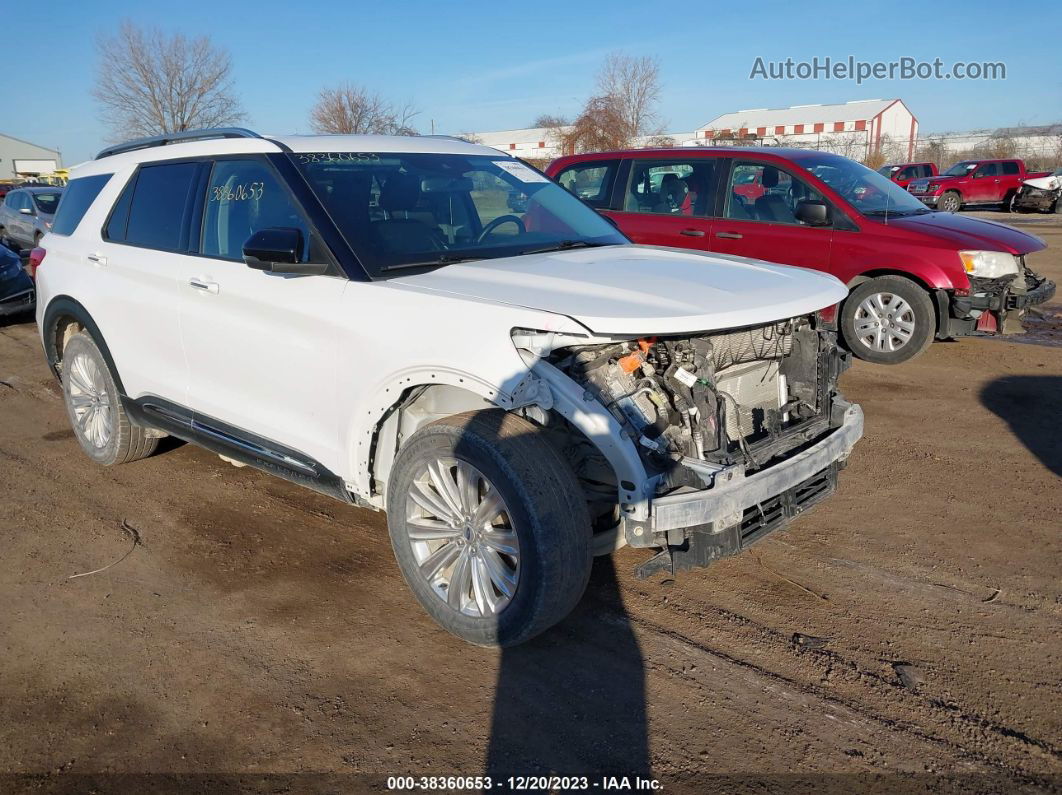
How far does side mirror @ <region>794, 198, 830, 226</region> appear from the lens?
288 inches

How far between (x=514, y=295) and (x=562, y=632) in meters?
1.42

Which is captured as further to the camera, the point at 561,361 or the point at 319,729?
the point at 561,361

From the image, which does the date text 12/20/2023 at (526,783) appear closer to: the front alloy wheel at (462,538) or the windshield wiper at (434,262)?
the front alloy wheel at (462,538)

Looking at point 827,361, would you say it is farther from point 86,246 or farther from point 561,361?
point 86,246

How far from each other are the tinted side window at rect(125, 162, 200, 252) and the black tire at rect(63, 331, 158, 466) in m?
0.86

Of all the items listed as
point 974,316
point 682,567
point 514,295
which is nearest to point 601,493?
point 682,567

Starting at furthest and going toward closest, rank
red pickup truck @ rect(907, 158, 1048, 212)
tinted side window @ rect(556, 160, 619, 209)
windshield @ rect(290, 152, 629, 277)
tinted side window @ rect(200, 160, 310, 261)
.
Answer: red pickup truck @ rect(907, 158, 1048, 212), tinted side window @ rect(556, 160, 619, 209), tinted side window @ rect(200, 160, 310, 261), windshield @ rect(290, 152, 629, 277)

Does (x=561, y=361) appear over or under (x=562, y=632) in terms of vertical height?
over

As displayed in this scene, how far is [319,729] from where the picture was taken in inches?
112

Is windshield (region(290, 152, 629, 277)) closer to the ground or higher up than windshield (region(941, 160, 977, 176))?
closer to the ground

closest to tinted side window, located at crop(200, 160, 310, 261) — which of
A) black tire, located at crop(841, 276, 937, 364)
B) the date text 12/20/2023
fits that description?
the date text 12/20/2023

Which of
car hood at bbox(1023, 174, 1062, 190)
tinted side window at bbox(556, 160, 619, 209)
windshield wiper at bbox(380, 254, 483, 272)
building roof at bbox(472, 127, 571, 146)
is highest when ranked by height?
building roof at bbox(472, 127, 571, 146)

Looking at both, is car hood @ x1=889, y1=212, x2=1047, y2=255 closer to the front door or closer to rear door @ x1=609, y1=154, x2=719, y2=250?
rear door @ x1=609, y1=154, x2=719, y2=250

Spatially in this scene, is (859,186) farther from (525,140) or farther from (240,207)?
(525,140)
